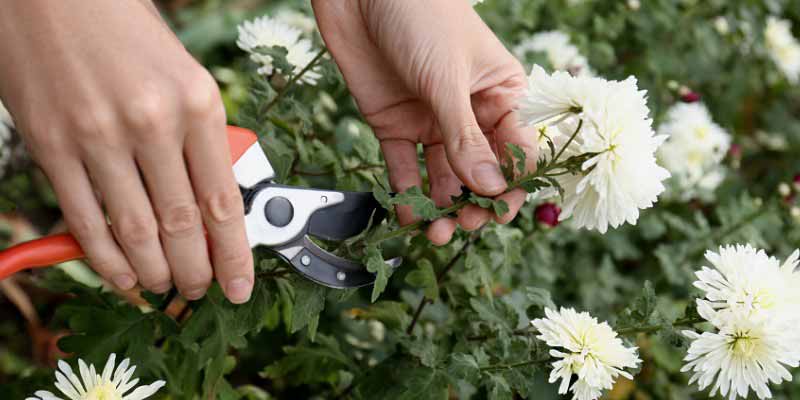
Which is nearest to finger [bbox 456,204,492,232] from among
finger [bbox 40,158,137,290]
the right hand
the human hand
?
the human hand

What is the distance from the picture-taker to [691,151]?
292 cm

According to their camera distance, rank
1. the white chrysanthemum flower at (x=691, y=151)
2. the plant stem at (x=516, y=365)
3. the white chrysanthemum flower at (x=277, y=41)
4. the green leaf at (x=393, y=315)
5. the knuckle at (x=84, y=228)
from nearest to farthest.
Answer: the knuckle at (x=84, y=228) < the plant stem at (x=516, y=365) < the green leaf at (x=393, y=315) < the white chrysanthemum flower at (x=277, y=41) < the white chrysanthemum flower at (x=691, y=151)

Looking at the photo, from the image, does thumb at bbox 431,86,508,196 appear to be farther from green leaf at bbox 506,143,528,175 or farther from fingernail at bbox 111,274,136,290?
fingernail at bbox 111,274,136,290

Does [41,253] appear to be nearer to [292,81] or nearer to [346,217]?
[346,217]

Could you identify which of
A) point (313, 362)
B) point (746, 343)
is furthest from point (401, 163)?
point (746, 343)

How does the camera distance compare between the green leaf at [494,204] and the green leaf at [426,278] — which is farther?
the green leaf at [426,278]

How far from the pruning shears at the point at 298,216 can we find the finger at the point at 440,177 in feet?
0.65

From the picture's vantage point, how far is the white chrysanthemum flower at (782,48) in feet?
11.4

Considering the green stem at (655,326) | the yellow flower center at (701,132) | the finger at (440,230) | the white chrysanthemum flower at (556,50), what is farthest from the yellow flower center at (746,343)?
the yellow flower center at (701,132)

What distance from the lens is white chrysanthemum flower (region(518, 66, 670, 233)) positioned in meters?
1.26

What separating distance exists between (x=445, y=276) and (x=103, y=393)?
0.97 meters

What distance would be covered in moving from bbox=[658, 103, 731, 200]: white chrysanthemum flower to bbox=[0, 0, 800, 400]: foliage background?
0.26ft

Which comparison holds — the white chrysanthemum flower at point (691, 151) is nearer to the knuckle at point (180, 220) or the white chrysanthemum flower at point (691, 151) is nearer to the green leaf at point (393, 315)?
the green leaf at point (393, 315)

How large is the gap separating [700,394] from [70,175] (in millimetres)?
2358
